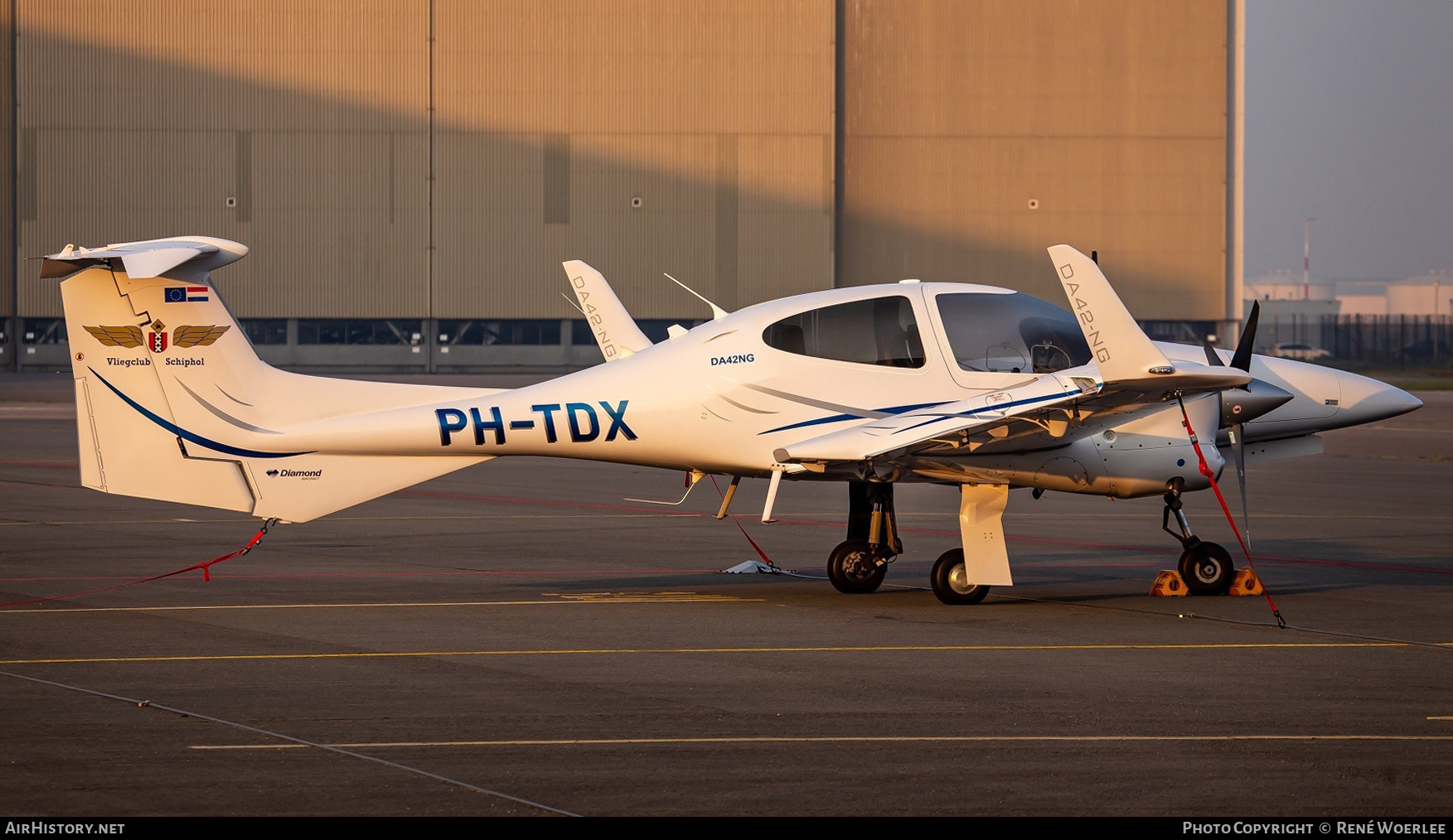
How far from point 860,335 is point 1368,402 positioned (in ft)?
15.0

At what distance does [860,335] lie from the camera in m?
13.6

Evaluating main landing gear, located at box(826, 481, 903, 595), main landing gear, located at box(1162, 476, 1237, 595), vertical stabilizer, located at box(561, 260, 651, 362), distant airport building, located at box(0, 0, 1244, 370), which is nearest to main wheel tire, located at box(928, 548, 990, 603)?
main landing gear, located at box(826, 481, 903, 595)

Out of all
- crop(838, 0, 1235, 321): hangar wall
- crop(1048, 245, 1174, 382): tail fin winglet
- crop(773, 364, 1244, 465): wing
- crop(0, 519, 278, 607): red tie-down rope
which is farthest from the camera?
crop(838, 0, 1235, 321): hangar wall

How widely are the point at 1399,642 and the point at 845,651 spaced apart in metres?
4.05

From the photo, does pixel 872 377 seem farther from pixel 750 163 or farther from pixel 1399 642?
pixel 750 163

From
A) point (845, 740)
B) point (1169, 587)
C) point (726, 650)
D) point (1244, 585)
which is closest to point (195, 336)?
point (726, 650)

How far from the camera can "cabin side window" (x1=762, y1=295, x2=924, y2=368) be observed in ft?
44.6

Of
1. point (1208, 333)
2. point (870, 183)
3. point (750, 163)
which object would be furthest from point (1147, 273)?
point (750, 163)

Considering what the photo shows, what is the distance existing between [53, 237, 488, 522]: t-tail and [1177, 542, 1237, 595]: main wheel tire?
6.10 metres

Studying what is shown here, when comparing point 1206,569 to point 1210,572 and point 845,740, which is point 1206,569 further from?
point 845,740

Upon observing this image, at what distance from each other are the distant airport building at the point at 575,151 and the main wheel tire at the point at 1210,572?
1953 inches

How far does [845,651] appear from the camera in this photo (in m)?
11.2

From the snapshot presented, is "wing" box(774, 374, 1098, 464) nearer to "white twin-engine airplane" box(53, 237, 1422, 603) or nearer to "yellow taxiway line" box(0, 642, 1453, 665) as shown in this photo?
"white twin-engine airplane" box(53, 237, 1422, 603)

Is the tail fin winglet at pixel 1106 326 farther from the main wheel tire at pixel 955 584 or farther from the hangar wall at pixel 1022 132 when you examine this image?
the hangar wall at pixel 1022 132
